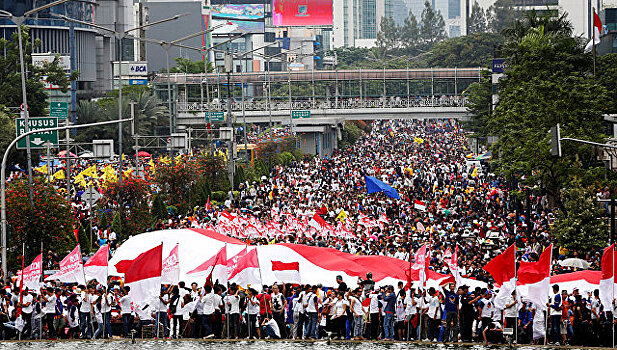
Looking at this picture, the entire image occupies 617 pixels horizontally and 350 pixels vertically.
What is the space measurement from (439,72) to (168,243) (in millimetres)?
67439

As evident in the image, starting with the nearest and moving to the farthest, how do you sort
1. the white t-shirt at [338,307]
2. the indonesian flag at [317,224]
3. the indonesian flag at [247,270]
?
1. the white t-shirt at [338,307]
2. the indonesian flag at [247,270]
3. the indonesian flag at [317,224]

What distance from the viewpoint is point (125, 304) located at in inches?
850

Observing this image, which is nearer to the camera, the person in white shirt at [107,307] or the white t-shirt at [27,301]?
the person in white shirt at [107,307]

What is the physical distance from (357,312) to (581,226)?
1374 centimetres

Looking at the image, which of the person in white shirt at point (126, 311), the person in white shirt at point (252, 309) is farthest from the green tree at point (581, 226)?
the person in white shirt at point (126, 311)

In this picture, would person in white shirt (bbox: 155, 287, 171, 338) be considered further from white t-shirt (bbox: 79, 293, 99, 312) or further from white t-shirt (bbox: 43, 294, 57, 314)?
white t-shirt (bbox: 43, 294, 57, 314)

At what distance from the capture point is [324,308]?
850 inches

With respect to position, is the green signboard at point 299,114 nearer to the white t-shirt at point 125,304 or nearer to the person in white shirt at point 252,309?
the person in white shirt at point 252,309

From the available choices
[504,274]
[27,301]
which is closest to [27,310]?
[27,301]

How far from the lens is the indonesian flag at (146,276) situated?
2097 centimetres

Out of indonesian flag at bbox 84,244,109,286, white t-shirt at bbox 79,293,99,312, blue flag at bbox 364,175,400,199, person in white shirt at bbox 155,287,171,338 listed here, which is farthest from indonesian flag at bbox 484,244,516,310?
blue flag at bbox 364,175,400,199

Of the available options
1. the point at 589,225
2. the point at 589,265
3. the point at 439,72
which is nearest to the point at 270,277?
the point at 589,265

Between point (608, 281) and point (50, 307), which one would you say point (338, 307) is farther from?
point (50, 307)

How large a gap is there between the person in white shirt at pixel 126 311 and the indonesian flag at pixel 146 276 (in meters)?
0.27
